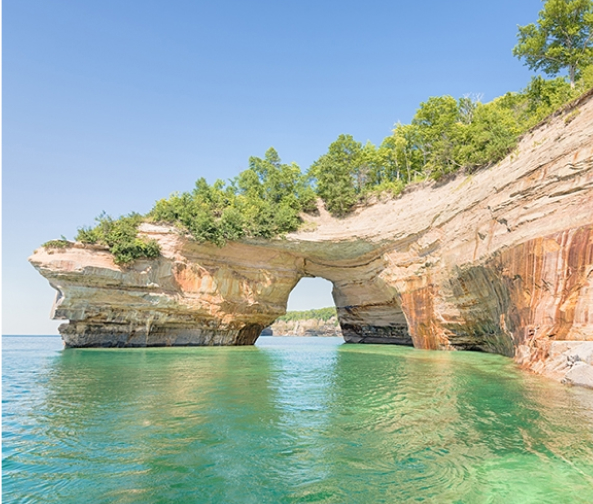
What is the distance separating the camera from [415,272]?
21891mm

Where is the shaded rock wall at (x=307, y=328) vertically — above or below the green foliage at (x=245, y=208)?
below

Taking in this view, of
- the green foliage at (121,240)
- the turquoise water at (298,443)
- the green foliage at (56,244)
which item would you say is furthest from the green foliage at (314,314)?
the turquoise water at (298,443)

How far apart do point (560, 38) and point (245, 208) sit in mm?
23271

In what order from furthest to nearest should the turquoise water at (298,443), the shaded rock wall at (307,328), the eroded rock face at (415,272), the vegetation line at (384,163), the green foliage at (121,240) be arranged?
1. the shaded rock wall at (307,328)
2. the green foliage at (121,240)
3. the vegetation line at (384,163)
4. the eroded rock face at (415,272)
5. the turquoise water at (298,443)

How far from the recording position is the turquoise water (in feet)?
12.9

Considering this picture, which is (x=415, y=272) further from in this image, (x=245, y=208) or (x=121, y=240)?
(x=121, y=240)

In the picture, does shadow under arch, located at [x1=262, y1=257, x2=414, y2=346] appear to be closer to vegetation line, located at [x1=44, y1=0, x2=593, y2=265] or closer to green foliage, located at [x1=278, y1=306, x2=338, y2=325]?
vegetation line, located at [x1=44, y1=0, x2=593, y2=265]

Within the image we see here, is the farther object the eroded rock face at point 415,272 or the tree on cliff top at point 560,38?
the tree on cliff top at point 560,38

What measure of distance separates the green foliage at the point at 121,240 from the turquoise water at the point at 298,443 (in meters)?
15.5

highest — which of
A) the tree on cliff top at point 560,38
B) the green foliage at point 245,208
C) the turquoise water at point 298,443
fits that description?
the tree on cliff top at point 560,38

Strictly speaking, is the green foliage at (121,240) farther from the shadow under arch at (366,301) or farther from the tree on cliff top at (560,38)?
the tree on cliff top at (560,38)

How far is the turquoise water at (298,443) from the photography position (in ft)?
12.9

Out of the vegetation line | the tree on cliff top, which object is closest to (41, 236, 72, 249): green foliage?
the vegetation line

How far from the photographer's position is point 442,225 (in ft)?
65.1
